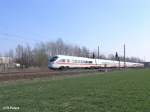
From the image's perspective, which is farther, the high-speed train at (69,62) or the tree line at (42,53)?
the tree line at (42,53)

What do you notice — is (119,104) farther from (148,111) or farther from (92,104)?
(148,111)

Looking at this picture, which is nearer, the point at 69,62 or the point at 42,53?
the point at 69,62

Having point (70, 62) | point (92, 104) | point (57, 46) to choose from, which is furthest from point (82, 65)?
point (57, 46)

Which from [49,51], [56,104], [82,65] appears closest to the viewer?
[56,104]

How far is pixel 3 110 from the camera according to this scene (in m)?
8.65

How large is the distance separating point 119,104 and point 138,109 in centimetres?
120

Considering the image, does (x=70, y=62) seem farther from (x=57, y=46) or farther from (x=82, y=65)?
(x=57, y=46)

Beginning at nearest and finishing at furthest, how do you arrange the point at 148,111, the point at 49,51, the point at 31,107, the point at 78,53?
the point at 148,111 < the point at 31,107 < the point at 49,51 < the point at 78,53

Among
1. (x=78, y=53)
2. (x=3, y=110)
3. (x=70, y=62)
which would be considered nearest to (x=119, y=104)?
(x=3, y=110)

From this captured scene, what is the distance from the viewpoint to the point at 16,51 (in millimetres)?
124500

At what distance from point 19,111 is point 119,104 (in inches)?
147

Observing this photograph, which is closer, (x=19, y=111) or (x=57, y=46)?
(x=19, y=111)

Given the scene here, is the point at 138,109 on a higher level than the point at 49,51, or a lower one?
lower

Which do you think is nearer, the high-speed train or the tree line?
the high-speed train
